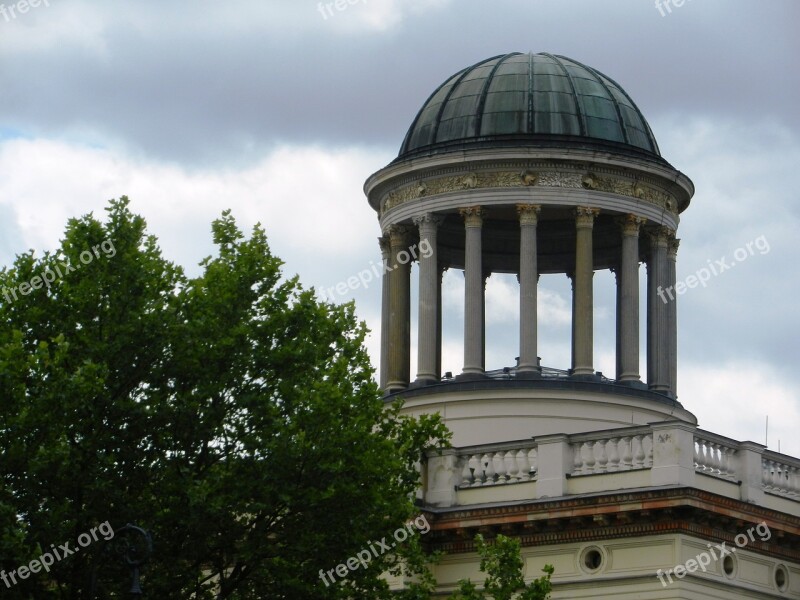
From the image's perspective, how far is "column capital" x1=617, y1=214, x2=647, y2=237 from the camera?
59469 millimetres

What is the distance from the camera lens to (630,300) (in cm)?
5941

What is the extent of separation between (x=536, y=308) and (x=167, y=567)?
1530 cm

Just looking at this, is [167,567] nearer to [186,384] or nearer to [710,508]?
[186,384]

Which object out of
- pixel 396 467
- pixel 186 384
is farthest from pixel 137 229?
pixel 396 467

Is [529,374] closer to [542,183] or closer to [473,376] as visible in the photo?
[473,376]

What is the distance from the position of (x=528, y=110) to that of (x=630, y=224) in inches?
158

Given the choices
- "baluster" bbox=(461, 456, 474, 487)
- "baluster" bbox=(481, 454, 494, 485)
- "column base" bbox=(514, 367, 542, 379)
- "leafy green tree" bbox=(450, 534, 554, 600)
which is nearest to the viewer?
"leafy green tree" bbox=(450, 534, 554, 600)

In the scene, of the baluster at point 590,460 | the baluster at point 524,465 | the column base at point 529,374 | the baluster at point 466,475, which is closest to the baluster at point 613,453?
the baluster at point 590,460

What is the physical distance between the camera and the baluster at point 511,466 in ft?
174

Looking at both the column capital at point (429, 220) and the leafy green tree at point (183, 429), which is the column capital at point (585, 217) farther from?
the leafy green tree at point (183, 429)

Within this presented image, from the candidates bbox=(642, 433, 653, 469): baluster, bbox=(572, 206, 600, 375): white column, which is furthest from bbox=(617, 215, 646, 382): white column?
bbox=(642, 433, 653, 469): baluster

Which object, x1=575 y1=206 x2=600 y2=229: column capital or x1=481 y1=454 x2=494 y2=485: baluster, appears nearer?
x1=481 y1=454 x2=494 y2=485: baluster

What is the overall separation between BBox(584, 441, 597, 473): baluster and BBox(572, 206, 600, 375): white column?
6225 millimetres

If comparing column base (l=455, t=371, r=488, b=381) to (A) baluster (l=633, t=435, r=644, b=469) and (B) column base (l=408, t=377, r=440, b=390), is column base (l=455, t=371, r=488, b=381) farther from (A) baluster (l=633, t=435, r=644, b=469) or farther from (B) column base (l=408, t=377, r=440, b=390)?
(A) baluster (l=633, t=435, r=644, b=469)
